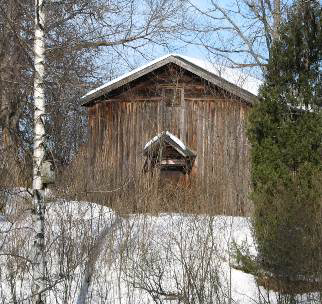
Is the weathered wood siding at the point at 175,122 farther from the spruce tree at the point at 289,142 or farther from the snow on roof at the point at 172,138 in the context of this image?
the spruce tree at the point at 289,142

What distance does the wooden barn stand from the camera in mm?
15938

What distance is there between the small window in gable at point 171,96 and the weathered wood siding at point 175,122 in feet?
0.40

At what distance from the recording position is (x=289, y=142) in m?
8.62

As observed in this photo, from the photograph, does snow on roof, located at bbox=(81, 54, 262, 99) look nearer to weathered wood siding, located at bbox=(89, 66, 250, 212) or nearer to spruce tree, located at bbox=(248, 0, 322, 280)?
weathered wood siding, located at bbox=(89, 66, 250, 212)

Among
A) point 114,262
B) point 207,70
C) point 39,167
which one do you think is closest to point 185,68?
point 207,70

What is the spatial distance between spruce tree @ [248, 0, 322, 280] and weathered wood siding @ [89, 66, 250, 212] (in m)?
6.80

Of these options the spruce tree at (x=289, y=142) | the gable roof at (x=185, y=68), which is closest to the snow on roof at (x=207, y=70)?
the gable roof at (x=185, y=68)

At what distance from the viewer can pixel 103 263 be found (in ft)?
28.0

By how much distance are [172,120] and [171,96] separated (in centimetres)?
75

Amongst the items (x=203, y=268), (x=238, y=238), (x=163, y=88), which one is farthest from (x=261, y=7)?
(x=203, y=268)

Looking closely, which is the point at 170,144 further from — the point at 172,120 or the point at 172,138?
the point at 172,120

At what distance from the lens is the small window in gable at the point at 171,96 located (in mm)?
16500

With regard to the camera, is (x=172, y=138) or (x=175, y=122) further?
(x=175, y=122)

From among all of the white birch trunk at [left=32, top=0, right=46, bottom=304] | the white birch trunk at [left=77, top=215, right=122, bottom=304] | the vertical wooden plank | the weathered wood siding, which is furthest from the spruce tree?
the vertical wooden plank
